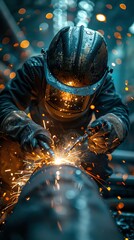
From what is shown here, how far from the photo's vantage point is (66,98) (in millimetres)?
3010

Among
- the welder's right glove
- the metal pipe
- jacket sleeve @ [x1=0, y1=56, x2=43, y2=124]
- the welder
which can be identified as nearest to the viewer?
the welder's right glove

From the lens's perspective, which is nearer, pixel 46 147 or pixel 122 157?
pixel 46 147

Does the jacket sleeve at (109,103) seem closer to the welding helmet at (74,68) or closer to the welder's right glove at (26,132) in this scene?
the welding helmet at (74,68)

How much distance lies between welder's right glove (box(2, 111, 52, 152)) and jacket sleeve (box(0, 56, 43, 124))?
0.31 m

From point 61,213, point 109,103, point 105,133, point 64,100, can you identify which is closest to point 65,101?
point 64,100

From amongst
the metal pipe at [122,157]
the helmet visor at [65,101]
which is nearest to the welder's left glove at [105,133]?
the helmet visor at [65,101]

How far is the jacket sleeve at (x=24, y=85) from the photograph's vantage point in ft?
10.6

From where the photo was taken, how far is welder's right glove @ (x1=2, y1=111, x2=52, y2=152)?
8.14ft

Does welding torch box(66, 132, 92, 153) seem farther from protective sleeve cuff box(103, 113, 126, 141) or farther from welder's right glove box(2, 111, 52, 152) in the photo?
protective sleeve cuff box(103, 113, 126, 141)

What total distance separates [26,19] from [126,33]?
11.5 ft

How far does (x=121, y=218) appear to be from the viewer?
376cm

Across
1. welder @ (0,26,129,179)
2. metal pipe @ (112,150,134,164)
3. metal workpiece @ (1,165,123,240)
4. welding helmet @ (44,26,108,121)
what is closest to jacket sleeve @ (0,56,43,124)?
welder @ (0,26,129,179)

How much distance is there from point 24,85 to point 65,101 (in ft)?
1.69

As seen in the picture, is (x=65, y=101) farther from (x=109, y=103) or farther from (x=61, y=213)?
(x=61, y=213)
